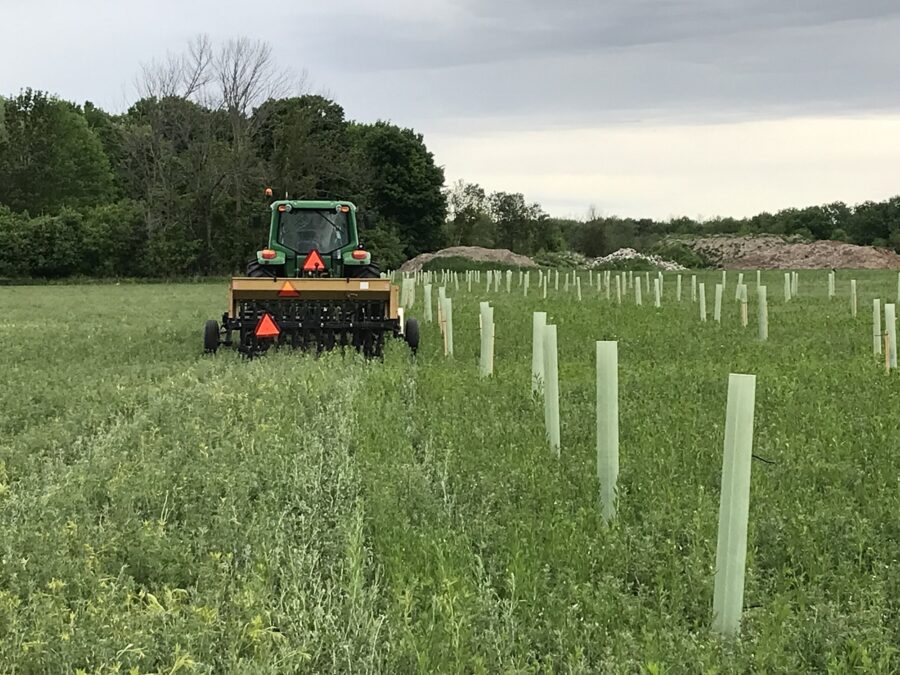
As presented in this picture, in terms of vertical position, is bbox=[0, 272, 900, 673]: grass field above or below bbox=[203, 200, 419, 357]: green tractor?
below

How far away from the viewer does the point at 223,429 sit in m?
7.59

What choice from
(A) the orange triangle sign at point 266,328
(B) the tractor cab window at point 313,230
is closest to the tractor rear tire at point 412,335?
(A) the orange triangle sign at point 266,328

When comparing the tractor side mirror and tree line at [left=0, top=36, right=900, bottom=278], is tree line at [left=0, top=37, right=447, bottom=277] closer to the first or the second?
tree line at [left=0, top=36, right=900, bottom=278]

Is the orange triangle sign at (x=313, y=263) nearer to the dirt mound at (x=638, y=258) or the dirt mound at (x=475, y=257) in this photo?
the dirt mound at (x=475, y=257)

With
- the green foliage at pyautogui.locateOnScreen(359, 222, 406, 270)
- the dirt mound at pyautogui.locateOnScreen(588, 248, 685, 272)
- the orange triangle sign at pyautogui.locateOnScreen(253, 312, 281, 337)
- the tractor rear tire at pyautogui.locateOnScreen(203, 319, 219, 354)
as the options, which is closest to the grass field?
the orange triangle sign at pyautogui.locateOnScreen(253, 312, 281, 337)

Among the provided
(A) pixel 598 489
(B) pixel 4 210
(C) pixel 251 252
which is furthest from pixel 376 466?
(B) pixel 4 210

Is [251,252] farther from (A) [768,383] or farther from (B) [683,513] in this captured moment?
(B) [683,513]

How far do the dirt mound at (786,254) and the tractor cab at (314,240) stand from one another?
4856cm

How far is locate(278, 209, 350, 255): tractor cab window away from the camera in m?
16.5

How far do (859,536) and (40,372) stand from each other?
32.2 feet

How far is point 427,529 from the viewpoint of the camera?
5023mm

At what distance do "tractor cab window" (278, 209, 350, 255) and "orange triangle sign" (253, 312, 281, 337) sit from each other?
11.5 feet

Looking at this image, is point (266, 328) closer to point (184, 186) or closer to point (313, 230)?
point (313, 230)

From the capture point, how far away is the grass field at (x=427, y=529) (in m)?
3.79
